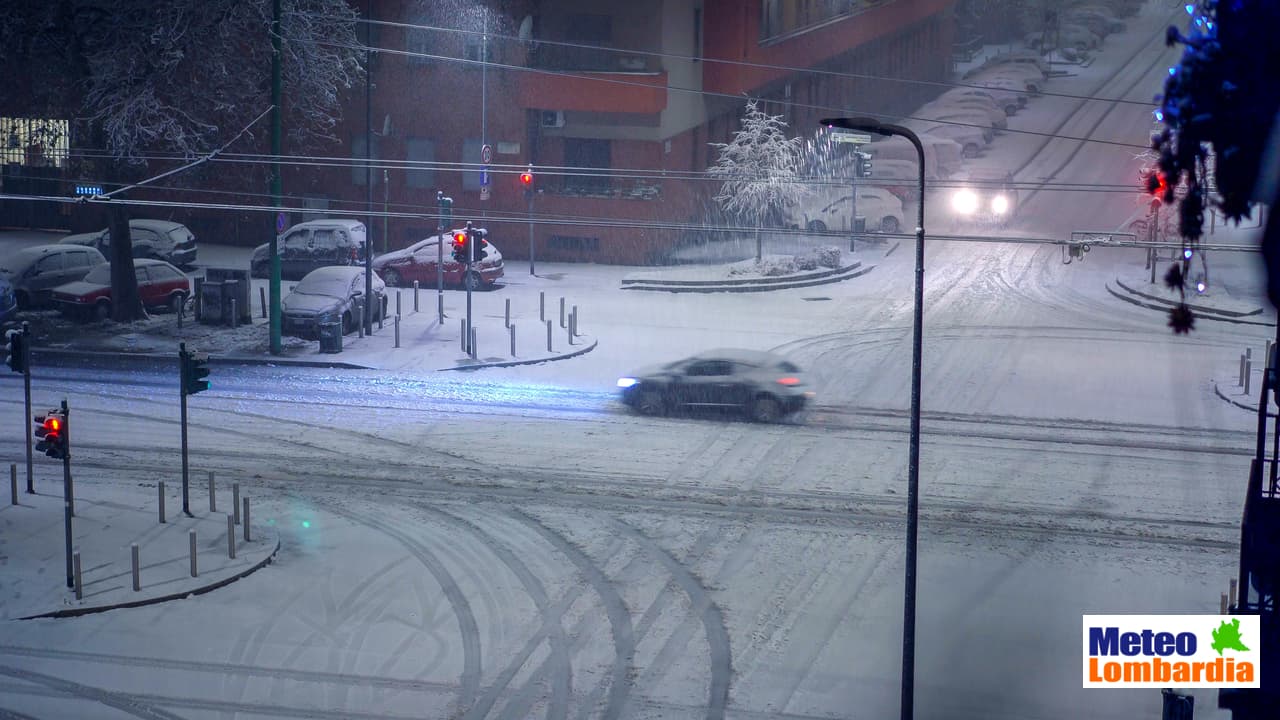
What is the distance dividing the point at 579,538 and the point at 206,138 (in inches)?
714

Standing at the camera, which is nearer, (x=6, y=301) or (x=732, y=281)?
(x=6, y=301)

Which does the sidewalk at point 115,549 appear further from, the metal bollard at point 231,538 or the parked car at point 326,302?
the parked car at point 326,302

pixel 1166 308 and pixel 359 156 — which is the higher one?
pixel 359 156

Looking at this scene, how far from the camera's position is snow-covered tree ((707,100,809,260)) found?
37.2 m

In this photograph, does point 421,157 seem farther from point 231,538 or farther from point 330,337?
point 231,538

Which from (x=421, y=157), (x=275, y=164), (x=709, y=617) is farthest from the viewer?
(x=421, y=157)

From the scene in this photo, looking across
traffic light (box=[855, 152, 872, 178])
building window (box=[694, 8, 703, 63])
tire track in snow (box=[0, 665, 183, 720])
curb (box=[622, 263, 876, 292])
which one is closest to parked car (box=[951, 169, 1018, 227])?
traffic light (box=[855, 152, 872, 178])

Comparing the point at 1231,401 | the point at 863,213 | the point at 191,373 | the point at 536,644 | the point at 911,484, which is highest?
the point at 863,213

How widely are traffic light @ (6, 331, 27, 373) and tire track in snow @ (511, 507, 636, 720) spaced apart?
21.6ft

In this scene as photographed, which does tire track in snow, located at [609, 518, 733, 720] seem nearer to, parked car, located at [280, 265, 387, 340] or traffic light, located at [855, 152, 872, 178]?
parked car, located at [280, 265, 387, 340]

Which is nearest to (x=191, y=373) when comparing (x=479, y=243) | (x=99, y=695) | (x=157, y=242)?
(x=99, y=695)

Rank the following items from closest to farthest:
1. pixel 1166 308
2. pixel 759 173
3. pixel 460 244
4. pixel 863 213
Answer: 1. pixel 460 244
2. pixel 1166 308
3. pixel 759 173
4. pixel 863 213

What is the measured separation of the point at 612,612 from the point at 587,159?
27.5m

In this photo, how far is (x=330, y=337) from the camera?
2538 cm
